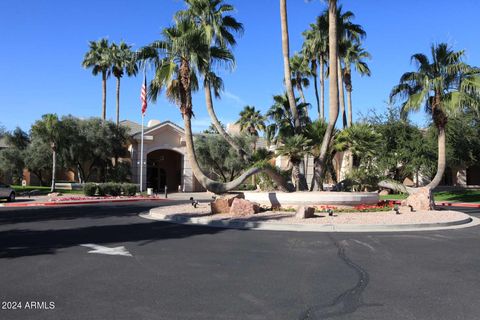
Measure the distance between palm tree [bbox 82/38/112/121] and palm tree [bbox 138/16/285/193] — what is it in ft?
92.8

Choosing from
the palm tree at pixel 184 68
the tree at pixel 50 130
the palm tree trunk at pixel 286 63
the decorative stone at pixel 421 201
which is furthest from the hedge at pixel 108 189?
the decorative stone at pixel 421 201

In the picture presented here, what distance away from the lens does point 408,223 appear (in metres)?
13.0

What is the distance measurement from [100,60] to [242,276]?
42740 mm

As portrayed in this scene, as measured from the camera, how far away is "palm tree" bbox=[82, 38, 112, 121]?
4453 centimetres

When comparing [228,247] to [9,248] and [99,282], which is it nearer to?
[99,282]

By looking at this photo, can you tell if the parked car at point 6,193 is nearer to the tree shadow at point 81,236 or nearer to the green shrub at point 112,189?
the green shrub at point 112,189

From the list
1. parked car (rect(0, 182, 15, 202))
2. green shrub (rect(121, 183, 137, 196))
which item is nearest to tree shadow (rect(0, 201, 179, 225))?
parked car (rect(0, 182, 15, 202))

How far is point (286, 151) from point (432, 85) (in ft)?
31.6

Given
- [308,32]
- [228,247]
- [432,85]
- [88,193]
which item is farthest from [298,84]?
[228,247]

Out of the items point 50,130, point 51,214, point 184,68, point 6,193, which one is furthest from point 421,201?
point 50,130

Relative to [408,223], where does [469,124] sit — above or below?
above

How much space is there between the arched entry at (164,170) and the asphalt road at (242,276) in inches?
1350

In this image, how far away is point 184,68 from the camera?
1750cm

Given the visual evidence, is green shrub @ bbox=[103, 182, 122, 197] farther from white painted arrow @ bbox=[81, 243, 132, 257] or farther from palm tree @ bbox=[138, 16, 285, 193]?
white painted arrow @ bbox=[81, 243, 132, 257]
